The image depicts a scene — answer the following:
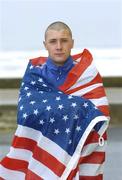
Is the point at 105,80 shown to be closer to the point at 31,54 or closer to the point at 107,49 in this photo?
the point at 107,49

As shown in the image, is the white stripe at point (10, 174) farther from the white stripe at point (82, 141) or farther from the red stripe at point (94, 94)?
the red stripe at point (94, 94)

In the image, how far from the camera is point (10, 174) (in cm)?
294

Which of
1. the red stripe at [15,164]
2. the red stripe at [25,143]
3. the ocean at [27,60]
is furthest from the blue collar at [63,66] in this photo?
the ocean at [27,60]

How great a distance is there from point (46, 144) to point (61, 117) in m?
0.16

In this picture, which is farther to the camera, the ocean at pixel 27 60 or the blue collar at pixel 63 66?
the ocean at pixel 27 60

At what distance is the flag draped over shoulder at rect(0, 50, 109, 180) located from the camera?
8.92 ft


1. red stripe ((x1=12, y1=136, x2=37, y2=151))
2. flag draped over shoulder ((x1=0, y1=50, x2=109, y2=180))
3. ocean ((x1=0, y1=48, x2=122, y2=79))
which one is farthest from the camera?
ocean ((x1=0, y1=48, x2=122, y2=79))

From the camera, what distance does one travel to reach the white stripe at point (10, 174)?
2.91m

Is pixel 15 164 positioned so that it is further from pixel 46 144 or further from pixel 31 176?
pixel 46 144

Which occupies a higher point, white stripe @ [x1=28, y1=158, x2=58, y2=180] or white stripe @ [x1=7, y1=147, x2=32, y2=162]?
white stripe @ [x1=7, y1=147, x2=32, y2=162]

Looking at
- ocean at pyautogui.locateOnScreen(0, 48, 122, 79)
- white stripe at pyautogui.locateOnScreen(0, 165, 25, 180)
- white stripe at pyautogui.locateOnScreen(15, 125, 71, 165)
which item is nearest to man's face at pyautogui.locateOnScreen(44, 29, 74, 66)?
white stripe at pyautogui.locateOnScreen(15, 125, 71, 165)

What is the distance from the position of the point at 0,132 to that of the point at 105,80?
4.10 feet

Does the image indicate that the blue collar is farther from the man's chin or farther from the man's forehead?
the man's forehead

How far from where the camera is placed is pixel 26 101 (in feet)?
9.08
